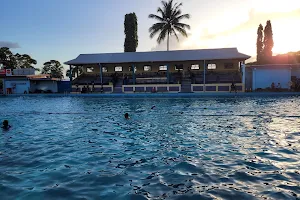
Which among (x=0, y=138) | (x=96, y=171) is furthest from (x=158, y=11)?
(x=96, y=171)

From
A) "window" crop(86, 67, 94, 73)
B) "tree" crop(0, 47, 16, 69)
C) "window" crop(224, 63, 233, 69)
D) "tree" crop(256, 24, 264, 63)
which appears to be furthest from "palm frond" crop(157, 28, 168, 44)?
"tree" crop(0, 47, 16, 69)

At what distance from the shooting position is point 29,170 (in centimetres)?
527

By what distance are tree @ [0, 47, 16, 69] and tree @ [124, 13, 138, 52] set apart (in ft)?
79.7

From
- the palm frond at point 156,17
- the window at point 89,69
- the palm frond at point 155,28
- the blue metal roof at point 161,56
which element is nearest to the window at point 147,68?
the blue metal roof at point 161,56

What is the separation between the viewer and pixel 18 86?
31.7 m

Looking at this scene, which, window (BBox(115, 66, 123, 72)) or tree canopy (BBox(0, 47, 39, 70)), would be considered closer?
window (BBox(115, 66, 123, 72))

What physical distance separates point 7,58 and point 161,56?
3393 centimetres

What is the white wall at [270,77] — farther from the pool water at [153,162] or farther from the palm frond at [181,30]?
the pool water at [153,162]

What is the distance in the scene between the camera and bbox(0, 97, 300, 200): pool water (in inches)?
165

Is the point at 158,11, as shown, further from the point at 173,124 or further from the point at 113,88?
the point at 173,124

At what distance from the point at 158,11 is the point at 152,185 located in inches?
1389

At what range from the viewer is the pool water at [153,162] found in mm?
4191

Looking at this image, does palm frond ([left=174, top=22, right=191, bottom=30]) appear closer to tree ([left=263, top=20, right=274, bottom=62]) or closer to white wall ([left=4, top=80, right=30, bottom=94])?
tree ([left=263, top=20, right=274, bottom=62])

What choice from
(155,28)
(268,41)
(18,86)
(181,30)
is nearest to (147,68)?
(155,28)
